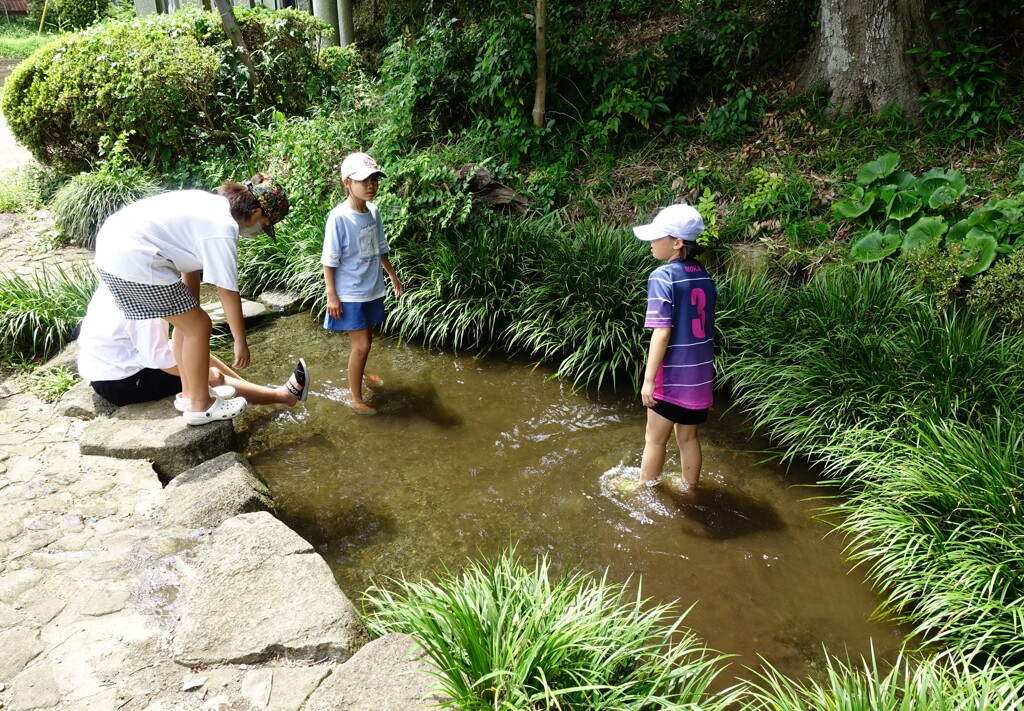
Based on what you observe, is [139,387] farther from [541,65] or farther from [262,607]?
[541,65]

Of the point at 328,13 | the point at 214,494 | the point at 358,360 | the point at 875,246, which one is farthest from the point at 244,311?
the point at 328,13

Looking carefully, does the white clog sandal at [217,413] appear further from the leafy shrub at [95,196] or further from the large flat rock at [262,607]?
the leafy shrub at [95,196]

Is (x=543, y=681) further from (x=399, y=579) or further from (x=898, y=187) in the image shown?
(x=898, y=187)

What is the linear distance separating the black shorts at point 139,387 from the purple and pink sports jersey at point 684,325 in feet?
9.38

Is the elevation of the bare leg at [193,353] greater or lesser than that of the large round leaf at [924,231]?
lesser

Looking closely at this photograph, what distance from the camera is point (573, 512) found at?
13.4ft

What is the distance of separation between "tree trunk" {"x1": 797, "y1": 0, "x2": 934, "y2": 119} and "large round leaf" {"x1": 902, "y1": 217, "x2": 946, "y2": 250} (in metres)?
1.87

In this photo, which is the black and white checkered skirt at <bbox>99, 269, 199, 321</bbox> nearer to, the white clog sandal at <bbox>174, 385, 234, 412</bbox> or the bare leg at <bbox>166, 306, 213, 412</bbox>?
the bare leg at <bbox>166, 306, 213, 412</bbox>

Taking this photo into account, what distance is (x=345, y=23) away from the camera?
10234 mm

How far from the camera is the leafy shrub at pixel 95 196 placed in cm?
725

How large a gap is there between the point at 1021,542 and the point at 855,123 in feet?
15.8

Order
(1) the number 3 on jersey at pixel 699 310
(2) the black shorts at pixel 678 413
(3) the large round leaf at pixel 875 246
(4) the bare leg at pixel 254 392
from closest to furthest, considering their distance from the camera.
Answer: (1) the number 3 on jersey at pixel 699 310 < (2) the black shorts at pixel 678 413 < (4) the bare leg at pixel 254 392 < (3) the large round leaf at pixel 875 246

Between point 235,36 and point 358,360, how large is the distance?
5.51m

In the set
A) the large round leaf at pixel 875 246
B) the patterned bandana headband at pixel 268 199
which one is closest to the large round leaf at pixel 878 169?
the large round leaf at pixel 875 246
